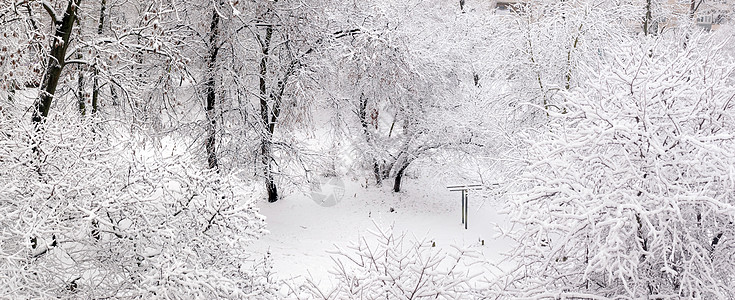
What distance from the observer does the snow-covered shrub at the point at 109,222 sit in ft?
19.0

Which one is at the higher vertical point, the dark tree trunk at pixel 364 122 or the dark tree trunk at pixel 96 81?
the dark tree trunk at pixel 96 81

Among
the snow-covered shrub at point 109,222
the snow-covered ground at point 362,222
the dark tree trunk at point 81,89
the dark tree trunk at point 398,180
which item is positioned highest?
the dark tree trunk at point 81,89

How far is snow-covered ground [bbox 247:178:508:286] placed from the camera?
1259 centimetres

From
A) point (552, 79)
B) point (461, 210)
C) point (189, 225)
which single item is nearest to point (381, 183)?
point (461, 210)

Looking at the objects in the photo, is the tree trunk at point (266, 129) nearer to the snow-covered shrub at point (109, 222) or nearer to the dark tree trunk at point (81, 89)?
the dark tree trunk at point (81, 89)

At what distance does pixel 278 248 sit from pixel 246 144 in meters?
2.46

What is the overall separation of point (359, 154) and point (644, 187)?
39.3 ft

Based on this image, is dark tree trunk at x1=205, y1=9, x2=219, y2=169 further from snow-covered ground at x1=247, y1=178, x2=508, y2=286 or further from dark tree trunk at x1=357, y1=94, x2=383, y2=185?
dark tree trunk at x1=357, y1=94, x2=383, y2=185

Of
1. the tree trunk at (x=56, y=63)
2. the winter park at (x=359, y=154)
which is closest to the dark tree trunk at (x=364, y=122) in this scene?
the winter park at (x=359, y=154)

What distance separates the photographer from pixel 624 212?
5219 mm

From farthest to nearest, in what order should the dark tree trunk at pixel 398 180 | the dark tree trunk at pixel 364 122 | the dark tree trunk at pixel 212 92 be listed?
the dark tree trunk at pixel 398 180 → the dark tree trunk at pixel 364 122 → the dark tree trunk at pixel 212 92

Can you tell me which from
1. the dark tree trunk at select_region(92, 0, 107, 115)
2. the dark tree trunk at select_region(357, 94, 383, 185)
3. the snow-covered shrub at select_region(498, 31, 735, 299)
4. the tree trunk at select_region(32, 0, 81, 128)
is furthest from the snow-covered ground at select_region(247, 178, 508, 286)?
the snow-covered shrub at select_region(498, 31, 735, 299)

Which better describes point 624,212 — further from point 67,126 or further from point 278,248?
point 278,248

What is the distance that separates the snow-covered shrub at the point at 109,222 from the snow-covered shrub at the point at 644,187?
3.33 metres
